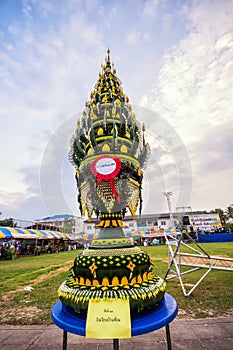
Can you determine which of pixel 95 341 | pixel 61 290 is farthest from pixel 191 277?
pixel 61 290

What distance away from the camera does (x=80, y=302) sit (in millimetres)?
1864

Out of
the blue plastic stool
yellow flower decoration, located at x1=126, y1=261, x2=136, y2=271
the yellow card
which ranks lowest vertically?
the blue plastic stool

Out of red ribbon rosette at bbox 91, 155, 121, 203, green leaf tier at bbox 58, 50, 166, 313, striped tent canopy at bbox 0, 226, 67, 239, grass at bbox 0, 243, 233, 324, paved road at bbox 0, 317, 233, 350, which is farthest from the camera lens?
striped tent canopy at bbox 0, 226, 67, 239

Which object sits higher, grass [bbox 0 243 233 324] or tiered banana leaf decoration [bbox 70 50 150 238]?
tiered banana leaf decoration [bbox 70 50 150 238]

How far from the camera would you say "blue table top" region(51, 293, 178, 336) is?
1681 mm

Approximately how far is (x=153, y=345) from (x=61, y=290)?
1.80 meters

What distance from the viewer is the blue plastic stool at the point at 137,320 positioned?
1.68 metres

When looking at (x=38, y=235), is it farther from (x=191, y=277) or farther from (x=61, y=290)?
(x=61, y=290)

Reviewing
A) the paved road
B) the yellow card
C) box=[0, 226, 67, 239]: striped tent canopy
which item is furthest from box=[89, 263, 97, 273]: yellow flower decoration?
box=[0, 226, 67, 239]: striped tent canopy

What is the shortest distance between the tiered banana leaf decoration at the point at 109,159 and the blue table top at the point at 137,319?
94 cm

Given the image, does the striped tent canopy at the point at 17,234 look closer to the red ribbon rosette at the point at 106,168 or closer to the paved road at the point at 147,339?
the paved road at the point at 147,339

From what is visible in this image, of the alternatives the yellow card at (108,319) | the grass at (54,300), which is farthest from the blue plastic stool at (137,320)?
the grass at (54,300)

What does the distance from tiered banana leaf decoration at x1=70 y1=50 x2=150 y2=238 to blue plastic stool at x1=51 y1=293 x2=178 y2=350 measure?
3.08 ft

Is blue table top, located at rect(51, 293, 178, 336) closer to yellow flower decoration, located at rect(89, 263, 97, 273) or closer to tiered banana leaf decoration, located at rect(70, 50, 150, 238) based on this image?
yellow flower decoration, located at rect(89, 263, 97, 273)
